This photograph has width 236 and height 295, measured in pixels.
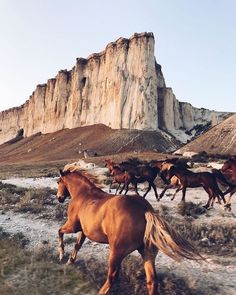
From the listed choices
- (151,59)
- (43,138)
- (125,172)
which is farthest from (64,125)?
(125,172)

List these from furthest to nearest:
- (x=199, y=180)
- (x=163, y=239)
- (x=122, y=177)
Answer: (x=122, y=177) < (x=199, y=180) < (x=163, y=239)

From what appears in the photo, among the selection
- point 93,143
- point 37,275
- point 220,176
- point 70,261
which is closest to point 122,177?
point 220,176

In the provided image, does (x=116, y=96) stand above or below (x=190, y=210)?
above

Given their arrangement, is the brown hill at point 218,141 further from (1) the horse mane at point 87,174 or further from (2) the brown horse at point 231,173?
(1) the horse mane at point 87,174

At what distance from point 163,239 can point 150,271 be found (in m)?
0.61

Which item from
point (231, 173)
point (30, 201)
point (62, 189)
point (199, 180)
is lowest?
point (30, 201)

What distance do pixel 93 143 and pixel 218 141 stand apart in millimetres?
28346

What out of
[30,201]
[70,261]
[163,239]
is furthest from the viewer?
[30,201]

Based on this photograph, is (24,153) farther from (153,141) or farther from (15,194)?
(15,194)

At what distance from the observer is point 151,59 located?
3361 inches

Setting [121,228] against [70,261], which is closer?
[121,228]

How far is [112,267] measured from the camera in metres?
7.28

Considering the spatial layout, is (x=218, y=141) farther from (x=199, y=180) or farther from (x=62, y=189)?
(x=62, y=189)

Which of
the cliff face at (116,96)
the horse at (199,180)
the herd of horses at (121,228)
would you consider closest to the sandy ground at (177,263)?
the herd of horses at (121,228)
